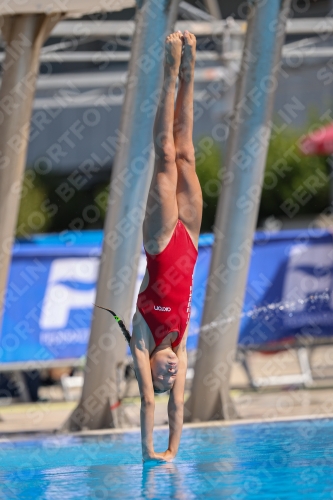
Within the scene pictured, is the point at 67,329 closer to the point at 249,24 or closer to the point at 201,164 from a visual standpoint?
the point at 249,24

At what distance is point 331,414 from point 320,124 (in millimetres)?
22069

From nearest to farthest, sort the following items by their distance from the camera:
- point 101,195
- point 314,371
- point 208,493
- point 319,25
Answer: point 208,493 → point 319,25 → point 314,371 → point 101,195

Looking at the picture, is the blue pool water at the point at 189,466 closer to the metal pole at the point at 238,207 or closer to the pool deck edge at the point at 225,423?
the pool deck edge at the point at 225,423

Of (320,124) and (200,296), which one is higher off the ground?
(320,124)

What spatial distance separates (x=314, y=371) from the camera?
13516mm

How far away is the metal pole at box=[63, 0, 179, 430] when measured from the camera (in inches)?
328

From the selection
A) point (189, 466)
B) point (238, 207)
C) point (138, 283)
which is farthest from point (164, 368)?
point (138, 283)

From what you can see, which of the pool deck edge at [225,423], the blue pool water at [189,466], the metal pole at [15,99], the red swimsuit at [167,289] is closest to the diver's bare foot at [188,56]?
the red swimsuit at [167,289]

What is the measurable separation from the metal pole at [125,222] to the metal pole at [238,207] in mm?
776

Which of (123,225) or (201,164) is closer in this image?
(123,225)

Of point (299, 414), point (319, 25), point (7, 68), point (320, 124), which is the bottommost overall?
point (299, 414)

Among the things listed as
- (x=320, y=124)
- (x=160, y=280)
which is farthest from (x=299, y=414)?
(x=320, y=124)

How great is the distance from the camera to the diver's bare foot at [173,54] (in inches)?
233

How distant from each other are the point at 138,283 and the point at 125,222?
3.01 metres
